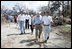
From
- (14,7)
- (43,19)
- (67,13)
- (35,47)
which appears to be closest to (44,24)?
(43,19)

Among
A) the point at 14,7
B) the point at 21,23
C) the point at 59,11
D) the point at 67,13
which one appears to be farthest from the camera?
the point at 14,7

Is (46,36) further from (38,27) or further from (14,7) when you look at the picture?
(14,7)

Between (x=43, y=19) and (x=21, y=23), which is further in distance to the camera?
(x=21, y=23)

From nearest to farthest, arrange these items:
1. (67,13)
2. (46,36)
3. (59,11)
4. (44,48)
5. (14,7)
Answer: (44,48)
(46,36)
(67,13)
(59,11)
(14,7)

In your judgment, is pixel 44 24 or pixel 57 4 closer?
pixel 44 24

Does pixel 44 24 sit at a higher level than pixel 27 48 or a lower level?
higher

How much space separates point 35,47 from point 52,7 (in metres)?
38.3

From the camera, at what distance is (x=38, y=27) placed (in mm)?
11609

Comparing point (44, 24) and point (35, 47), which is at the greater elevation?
point (44, 24)

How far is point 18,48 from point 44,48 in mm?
1280

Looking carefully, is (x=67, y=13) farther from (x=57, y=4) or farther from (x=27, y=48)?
(x=27, y=48)

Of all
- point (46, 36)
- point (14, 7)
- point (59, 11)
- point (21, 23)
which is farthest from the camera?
point (14, 7)

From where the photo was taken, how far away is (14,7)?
224 feet

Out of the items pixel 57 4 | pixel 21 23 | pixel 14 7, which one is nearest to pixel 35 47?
pixel 21 23
